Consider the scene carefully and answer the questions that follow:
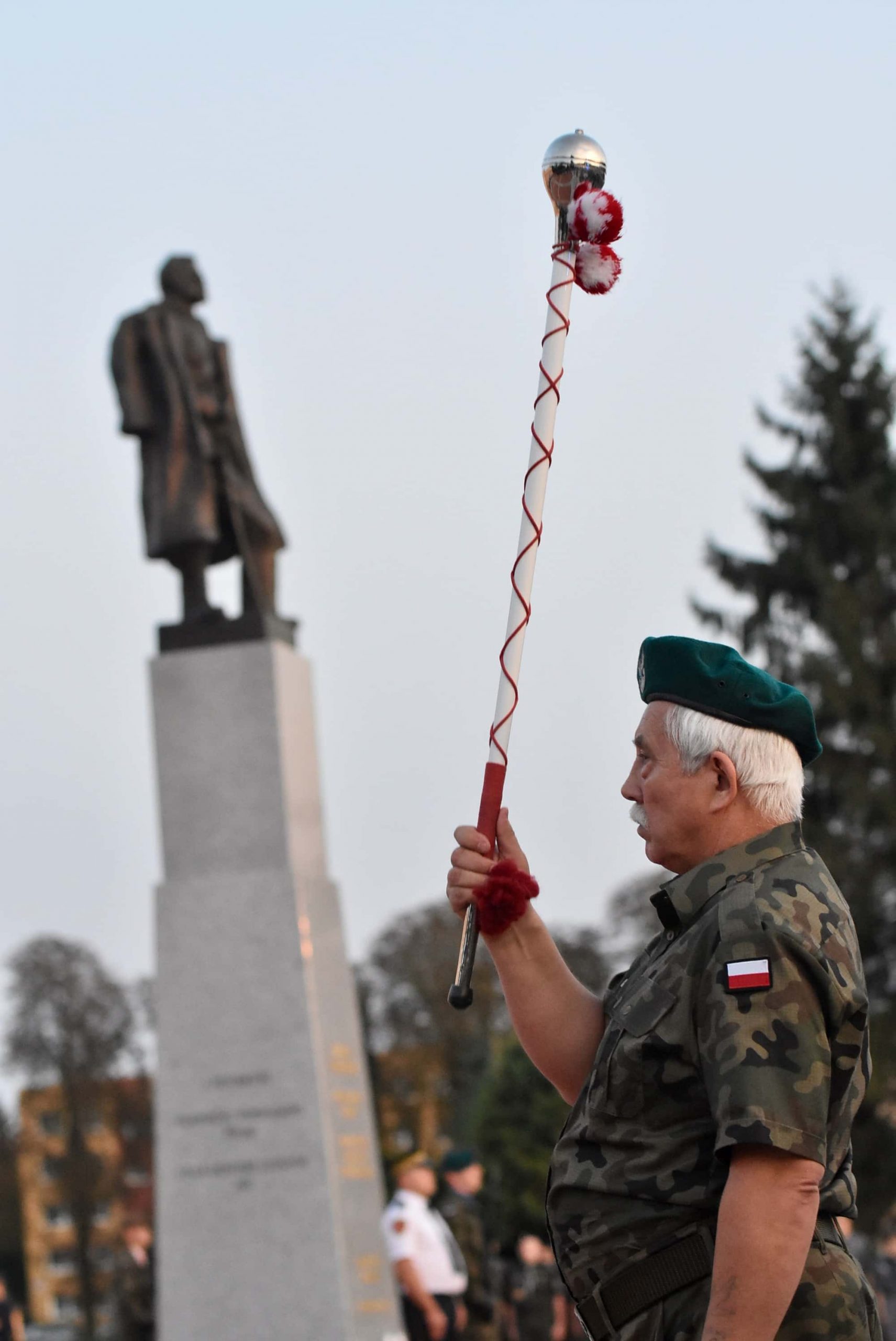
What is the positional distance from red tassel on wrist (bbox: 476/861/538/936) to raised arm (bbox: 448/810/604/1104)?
0.01 metres

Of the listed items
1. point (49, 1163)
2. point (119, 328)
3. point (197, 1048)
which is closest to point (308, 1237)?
point (197, 1048)

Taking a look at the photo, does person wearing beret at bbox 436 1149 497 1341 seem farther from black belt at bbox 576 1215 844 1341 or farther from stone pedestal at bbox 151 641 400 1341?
black belt at bbox 576 1215 844 1341

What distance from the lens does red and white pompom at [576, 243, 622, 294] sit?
11.7 feet

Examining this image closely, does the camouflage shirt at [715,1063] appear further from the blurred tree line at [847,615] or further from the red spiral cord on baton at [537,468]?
the blurred tree line at [847,615]

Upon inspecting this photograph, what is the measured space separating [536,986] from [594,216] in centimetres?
133

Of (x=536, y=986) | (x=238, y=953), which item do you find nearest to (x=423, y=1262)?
(x=238, y=953)

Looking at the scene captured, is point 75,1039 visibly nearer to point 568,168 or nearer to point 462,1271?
point 462,1271

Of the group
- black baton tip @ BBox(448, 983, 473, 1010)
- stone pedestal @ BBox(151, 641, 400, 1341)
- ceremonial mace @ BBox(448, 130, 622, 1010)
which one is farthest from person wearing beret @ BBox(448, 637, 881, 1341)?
stone pedestal @ BBox(151, 641, 400, 1341)

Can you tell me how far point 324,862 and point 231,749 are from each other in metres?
0.91

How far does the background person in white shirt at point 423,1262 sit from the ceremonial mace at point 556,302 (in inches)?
309

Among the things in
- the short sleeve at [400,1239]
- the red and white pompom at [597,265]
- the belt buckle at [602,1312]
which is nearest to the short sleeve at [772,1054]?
the belt buckle at [602,1312]

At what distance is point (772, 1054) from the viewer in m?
2.63

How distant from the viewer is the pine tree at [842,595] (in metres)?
27.8

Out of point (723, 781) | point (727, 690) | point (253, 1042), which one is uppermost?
point (727, 690)
